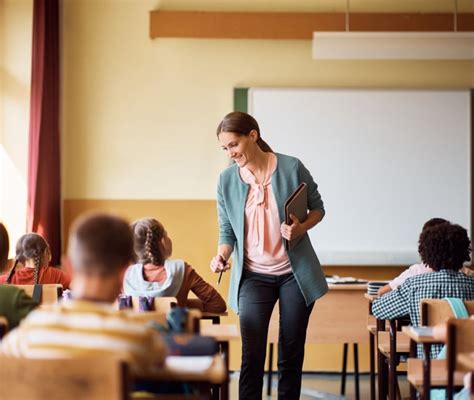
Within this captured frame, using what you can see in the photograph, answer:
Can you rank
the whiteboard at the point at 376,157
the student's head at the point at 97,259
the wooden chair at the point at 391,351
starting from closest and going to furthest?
the student's head at the point at 97,259 < the wooden chair at the point at 391,351 < the whiteboard at the point at 376,157

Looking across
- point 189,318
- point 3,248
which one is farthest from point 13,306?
point 189,318

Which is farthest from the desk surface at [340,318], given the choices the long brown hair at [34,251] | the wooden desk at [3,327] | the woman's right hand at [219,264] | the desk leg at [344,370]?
the wooden desk at [3,327]

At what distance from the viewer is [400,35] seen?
596 cm

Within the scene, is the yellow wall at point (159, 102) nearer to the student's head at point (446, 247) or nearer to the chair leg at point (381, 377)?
the chair leg at point (381, 377)

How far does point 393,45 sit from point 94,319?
439 centimetres

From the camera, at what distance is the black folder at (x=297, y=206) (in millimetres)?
3672

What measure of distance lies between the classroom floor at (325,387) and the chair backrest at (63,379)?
143 inches

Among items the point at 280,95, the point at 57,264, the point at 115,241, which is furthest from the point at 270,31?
the point at 115,241

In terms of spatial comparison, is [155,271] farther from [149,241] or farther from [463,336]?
[463,336]

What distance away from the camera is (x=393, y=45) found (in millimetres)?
5965

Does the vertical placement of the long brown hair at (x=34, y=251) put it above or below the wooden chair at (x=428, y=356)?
above

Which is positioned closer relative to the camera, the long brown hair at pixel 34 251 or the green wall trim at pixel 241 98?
the long brown hair at pixel 34 251

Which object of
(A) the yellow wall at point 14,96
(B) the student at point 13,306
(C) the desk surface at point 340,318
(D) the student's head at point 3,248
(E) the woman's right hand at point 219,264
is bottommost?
(C) the desk surface at point 340,318

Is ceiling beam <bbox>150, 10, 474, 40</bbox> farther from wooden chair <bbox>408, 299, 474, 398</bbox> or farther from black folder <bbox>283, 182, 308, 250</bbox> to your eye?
wooden chair <bbox>408, 299, 474, 398</bbox>
